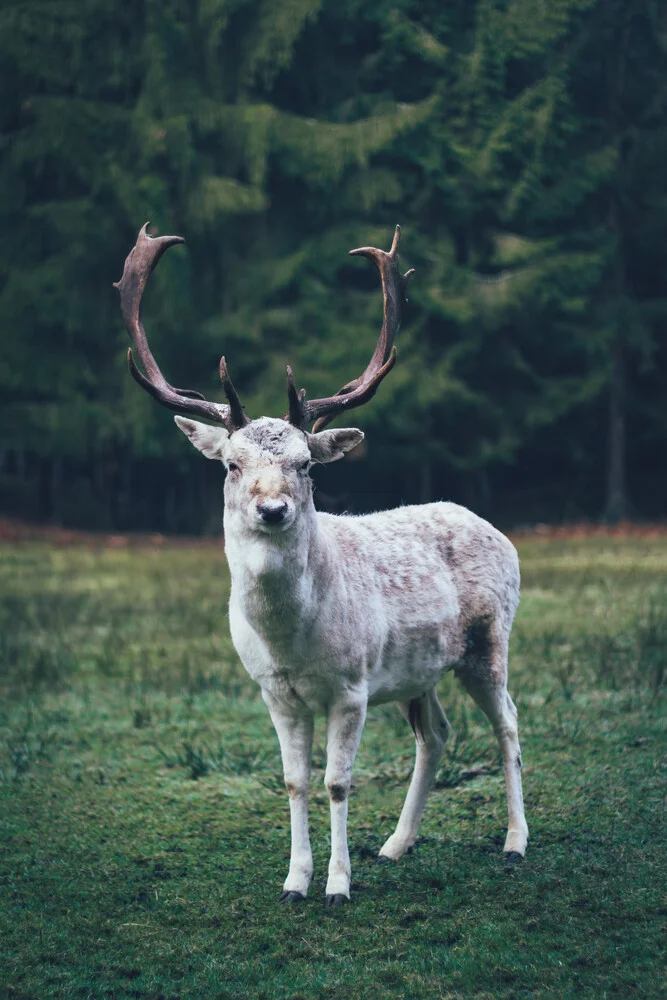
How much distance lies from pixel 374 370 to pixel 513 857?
2268mm

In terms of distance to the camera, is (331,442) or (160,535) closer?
(331,442)

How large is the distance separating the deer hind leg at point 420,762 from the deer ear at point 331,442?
4.35 feet

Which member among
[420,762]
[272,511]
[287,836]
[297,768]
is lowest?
[287,836]

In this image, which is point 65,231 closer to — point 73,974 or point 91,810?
point 91,810

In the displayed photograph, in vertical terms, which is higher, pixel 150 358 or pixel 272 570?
pixel 150 358

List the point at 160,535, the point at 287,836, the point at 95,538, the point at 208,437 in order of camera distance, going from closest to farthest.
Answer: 1. the point at 208,437
2. the point at 287,836
3. the point at 95,538
4. the point at 160,535

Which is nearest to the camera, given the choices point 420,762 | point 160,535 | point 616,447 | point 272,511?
point 272,511

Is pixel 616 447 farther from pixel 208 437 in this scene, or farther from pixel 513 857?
pixel 208 437

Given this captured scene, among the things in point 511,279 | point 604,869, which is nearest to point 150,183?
point 511,279

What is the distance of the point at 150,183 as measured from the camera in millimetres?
21750

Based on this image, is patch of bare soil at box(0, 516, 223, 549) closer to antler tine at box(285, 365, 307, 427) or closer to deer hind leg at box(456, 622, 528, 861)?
deer hind leg at box(456, 622, 528, 861)

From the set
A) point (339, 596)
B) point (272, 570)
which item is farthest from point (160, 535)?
point (272, 570)

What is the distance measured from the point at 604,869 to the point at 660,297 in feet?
74.1

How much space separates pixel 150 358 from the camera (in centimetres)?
569
